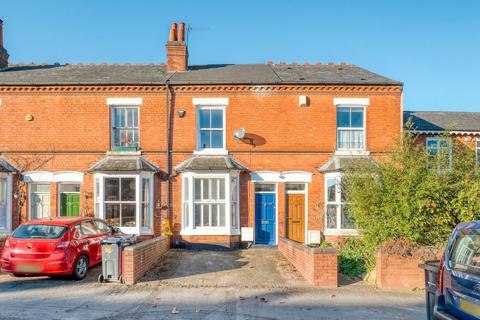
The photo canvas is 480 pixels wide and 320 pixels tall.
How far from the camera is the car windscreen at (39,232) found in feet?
33.0

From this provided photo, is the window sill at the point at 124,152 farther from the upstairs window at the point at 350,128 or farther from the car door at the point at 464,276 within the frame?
the car door at the point at 464,276

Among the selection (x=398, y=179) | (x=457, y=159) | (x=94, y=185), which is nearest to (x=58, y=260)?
(x=94, y=185)

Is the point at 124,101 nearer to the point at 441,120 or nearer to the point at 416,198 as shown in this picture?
the point at 416,198

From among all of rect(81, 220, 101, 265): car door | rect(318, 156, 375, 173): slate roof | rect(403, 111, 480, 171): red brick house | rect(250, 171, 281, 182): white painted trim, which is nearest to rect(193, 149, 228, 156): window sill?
rect(250, 171, 281, 182): white painted trim

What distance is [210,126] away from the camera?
16234 mm

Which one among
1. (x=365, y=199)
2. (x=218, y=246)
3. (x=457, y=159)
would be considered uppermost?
(x=457, y=159)

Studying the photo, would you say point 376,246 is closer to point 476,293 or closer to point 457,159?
point 457,159

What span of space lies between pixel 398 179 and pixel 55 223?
8.12 m

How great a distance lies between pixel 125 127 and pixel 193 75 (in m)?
3.28

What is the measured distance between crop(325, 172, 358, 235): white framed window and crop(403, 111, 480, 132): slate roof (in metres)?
4.56

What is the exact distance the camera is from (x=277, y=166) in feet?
52.6

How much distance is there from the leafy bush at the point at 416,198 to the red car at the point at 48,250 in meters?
6.77

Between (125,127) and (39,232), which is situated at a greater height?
(125,127)

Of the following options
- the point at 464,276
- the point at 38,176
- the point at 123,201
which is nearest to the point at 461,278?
the point at 464,276
